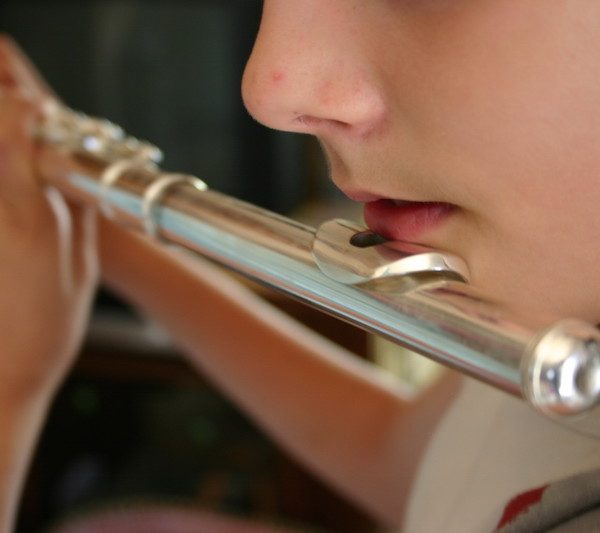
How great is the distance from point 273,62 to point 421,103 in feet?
0.25

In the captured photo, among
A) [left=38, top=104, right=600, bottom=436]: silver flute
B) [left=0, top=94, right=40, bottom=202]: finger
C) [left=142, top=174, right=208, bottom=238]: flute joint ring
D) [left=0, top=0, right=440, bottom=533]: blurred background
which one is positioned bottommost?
[left=0, top=0, right=440, bottom=533]: blurred background

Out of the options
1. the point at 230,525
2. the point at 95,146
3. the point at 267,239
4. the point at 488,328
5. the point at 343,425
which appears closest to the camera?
the point at 488,328

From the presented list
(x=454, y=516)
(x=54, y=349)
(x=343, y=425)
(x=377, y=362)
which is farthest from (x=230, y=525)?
(x=454, y=516)

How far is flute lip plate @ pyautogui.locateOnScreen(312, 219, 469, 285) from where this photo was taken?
0.40 m

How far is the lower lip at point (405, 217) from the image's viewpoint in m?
0.42

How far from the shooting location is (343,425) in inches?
31.8

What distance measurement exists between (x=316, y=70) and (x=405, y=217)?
0.09m

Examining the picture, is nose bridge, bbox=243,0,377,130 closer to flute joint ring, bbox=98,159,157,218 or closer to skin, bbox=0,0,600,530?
skin, bbox=0,0,600,530

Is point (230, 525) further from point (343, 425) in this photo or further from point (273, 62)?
point (273, 62)

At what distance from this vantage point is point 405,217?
0.44m

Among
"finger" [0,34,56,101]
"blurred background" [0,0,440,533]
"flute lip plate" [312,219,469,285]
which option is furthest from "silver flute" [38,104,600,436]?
"blurred background" [0,0,440,533]

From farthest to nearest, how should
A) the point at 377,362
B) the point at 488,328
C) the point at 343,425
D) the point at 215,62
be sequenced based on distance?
1. the point at 215,62
2. the point at 377,362
3. the point at 343,425
4. the point at 488,328

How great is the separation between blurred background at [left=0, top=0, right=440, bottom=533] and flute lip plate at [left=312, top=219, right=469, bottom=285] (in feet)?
4.52

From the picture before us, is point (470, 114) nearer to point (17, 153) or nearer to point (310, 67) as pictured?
point (310, 67)
